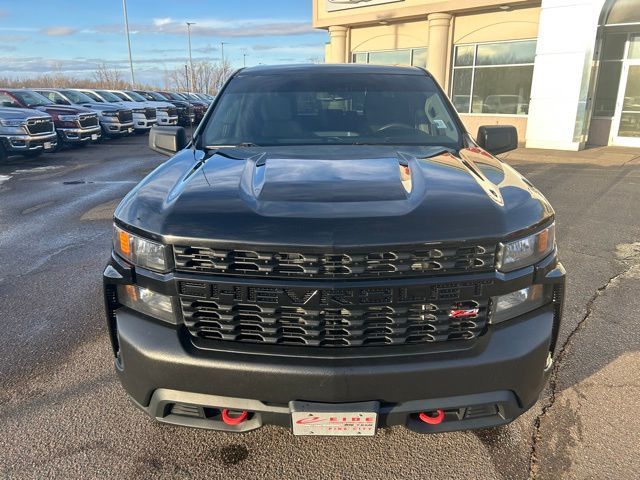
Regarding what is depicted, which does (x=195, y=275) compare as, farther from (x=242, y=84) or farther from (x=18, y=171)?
(x=18, y=171)

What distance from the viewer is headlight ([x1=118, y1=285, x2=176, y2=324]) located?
2023mm

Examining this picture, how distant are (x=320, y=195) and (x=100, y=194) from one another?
8.05m

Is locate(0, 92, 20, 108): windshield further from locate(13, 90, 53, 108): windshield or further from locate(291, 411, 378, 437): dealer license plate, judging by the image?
locate(291, 411, 378, 437): dealer license plate

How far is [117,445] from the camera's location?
2.48 m

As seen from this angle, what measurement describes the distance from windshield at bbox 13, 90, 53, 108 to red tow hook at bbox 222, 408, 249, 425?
53.1 feet

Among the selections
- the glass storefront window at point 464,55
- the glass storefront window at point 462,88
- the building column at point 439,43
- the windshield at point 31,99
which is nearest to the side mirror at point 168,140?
the windshield at point 31,99

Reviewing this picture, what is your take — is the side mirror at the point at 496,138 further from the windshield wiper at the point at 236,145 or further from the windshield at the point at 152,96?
the windshield at the point at 152,96

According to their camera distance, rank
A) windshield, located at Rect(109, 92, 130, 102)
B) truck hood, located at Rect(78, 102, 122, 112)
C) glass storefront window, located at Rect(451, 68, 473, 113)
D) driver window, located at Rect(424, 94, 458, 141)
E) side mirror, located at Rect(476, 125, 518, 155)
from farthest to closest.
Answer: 1. windshield, located at Rect(109, 92, 130, 102)
2. glass storefront window, located at Rect(451, 68, 473, 113)
3. truck hood, located at Rect(78, 102, 122, 112)
4. side mirror, located at Rect(476, 125, 518, 155)
5. driver window, located at Rect(424, 94, 458, 141)

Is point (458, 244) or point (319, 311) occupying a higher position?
point (458, 244)

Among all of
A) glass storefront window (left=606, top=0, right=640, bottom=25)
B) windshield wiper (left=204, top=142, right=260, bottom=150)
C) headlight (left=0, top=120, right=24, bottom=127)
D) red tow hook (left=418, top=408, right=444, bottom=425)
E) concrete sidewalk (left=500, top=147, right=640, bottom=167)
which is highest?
glass storefront window (left=606, top=0, right=640, bottom=25)

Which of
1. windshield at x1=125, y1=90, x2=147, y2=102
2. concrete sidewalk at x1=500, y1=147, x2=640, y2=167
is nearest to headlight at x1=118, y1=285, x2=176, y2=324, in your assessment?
concrete sidewalk at x1=500, y1=147, x2=640, y2=167

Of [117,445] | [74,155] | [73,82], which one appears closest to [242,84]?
[117,445]

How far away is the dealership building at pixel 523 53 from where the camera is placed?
13.6 m

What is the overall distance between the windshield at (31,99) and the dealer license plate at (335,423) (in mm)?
16428
